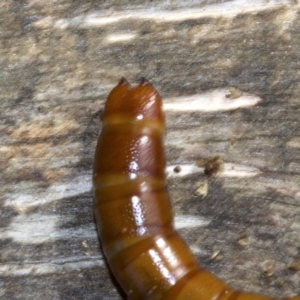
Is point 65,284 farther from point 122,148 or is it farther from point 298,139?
point 298,139

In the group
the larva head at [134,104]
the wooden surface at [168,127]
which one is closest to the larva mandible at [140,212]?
the larva head at [134,104]

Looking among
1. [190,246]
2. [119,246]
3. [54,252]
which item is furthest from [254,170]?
[54,252]

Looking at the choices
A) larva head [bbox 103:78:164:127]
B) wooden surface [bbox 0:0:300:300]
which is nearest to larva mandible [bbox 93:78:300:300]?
larva head [bbox 103:78:164:127]

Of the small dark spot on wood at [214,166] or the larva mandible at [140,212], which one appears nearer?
the larva mandible at [140,212]

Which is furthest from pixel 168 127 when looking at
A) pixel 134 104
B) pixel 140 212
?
pixel 140 212

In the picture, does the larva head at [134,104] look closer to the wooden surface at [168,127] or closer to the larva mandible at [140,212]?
the larva mandible at [140,212]

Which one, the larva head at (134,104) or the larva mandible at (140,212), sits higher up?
the larva head at (134,104)
